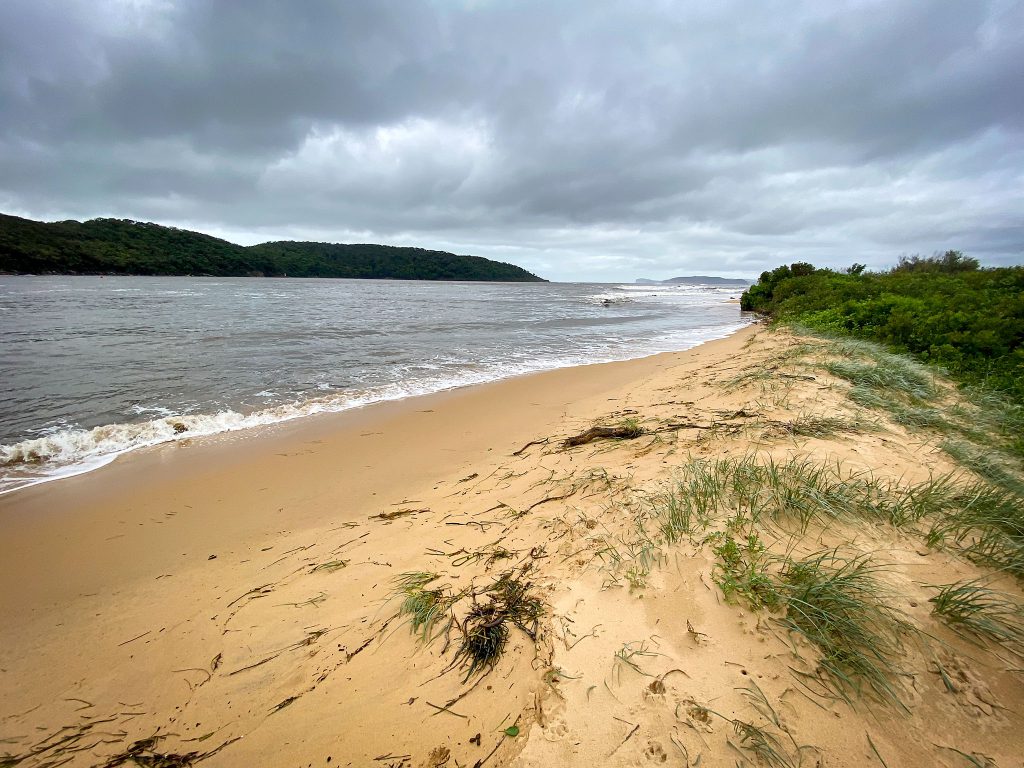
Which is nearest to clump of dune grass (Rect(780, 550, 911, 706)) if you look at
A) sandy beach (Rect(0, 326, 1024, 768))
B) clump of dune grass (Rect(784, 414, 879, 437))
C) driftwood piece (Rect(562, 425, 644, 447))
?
sandy beach (Rect(0, 326, 1024, 768))

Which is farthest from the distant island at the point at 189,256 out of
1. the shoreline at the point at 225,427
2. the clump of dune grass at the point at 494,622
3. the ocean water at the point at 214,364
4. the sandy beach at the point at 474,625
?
the clump of dune grass at the point at 494,622

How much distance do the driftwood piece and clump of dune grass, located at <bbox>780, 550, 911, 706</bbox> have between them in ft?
9.71

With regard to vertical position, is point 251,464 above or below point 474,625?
below

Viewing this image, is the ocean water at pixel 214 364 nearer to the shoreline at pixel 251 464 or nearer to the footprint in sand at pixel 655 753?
the shoreline at pixel 251 464

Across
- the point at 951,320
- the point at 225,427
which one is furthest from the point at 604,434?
the point at 951,320

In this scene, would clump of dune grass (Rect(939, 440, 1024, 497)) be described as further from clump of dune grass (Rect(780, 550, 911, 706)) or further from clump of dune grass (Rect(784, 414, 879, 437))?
clump of dune grass (Rect(780, 550, 911, 706))

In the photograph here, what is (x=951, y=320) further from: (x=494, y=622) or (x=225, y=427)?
(x=225, y=427)

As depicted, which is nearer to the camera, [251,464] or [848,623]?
[848,623]

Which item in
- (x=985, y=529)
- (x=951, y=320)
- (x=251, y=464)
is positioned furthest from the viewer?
(x=951, y=320)

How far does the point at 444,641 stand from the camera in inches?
90.9

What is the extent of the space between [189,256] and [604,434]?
11585cm

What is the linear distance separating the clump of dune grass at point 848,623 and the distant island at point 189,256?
100741mm

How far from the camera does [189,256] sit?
89625mm

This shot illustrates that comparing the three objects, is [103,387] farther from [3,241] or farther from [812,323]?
[3,241]
